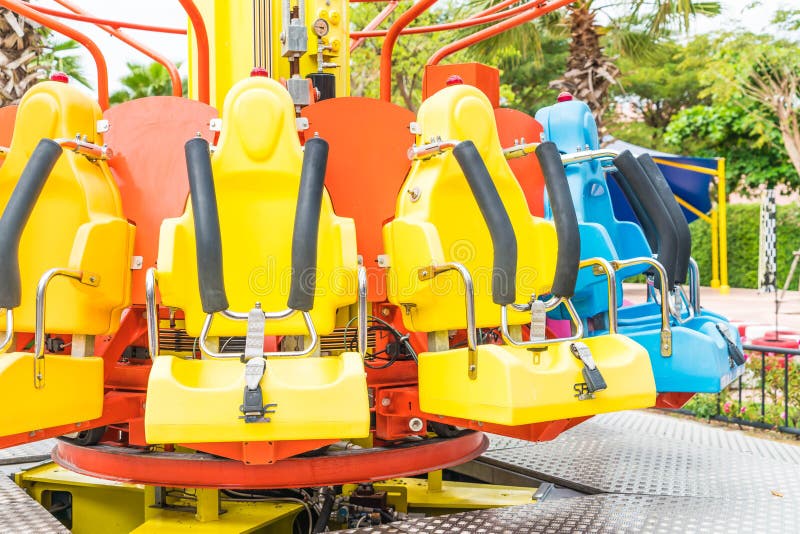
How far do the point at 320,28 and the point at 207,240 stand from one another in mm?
1609

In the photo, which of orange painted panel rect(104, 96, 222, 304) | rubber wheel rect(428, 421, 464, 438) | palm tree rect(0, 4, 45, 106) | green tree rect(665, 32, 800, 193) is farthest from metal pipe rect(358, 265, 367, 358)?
green tree rect(665, 32, 800, 193)

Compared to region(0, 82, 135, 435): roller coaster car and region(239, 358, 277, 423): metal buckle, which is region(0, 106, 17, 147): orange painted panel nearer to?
region(0, 82, 135, 435): roller coaster car

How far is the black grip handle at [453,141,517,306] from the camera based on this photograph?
2.44 metres

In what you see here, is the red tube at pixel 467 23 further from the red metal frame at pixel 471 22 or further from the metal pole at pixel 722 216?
the metal pole at pixel 722 216

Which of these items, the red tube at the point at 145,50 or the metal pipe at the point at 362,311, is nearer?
the metal pipe at the point at 362,311

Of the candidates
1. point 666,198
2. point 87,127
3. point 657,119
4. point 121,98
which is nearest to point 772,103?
point 657,119

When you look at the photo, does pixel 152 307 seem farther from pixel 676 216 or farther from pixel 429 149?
pixel 676 216

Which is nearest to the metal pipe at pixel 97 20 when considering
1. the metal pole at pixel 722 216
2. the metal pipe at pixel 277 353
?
the metal pipe at pixel 277 353

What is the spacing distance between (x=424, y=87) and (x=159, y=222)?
1.37 m

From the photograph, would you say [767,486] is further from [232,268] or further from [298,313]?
[232,268]

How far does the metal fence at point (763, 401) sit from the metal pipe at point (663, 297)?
273 centimetres

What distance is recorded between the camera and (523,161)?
3.49m

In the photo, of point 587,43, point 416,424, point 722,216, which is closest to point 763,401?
point 416,424

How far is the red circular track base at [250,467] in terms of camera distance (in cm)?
289
